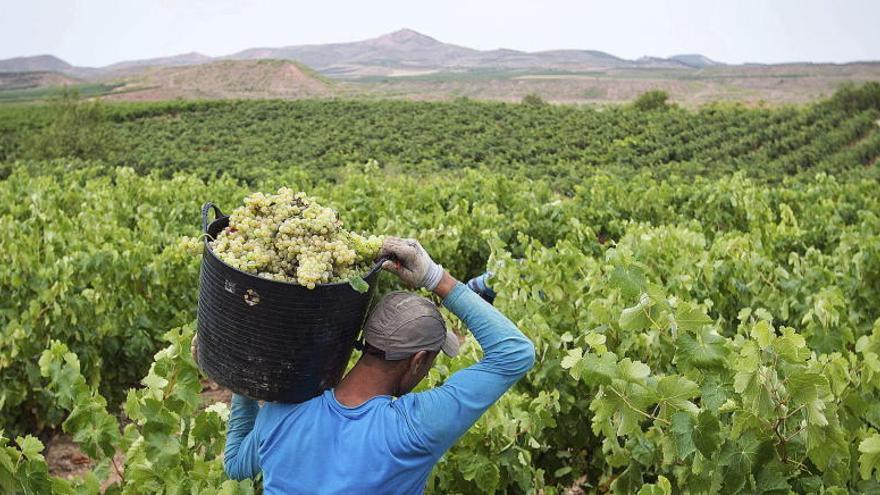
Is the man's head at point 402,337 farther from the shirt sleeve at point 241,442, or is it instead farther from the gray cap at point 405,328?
the shirt sleeve at point 241,442

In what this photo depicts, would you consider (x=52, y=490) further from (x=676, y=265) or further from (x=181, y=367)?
(x=676, y=265)

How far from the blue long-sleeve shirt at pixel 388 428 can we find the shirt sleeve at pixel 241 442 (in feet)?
0.43

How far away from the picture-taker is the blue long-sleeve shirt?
2201mm

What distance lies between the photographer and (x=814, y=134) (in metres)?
41.1

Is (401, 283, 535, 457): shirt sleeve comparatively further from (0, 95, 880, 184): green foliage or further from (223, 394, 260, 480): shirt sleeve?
(0, 95, 880, 184): green foliage

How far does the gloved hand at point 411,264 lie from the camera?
7.50 ft

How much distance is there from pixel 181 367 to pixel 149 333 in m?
4.20

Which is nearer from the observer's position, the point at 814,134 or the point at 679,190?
the point at 679,190

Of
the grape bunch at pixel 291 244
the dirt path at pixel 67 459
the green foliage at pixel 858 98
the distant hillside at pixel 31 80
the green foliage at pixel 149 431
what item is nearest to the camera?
the grape bunch at pixel 291 244

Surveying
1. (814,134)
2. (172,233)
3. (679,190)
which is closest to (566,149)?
(814,134)

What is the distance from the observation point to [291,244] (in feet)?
7.06

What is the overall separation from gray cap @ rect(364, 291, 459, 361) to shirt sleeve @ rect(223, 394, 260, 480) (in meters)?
0.56

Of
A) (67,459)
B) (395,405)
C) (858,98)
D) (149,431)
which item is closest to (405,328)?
(395,405)

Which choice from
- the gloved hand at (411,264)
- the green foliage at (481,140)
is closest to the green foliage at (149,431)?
the gloved hand at (411,264)
